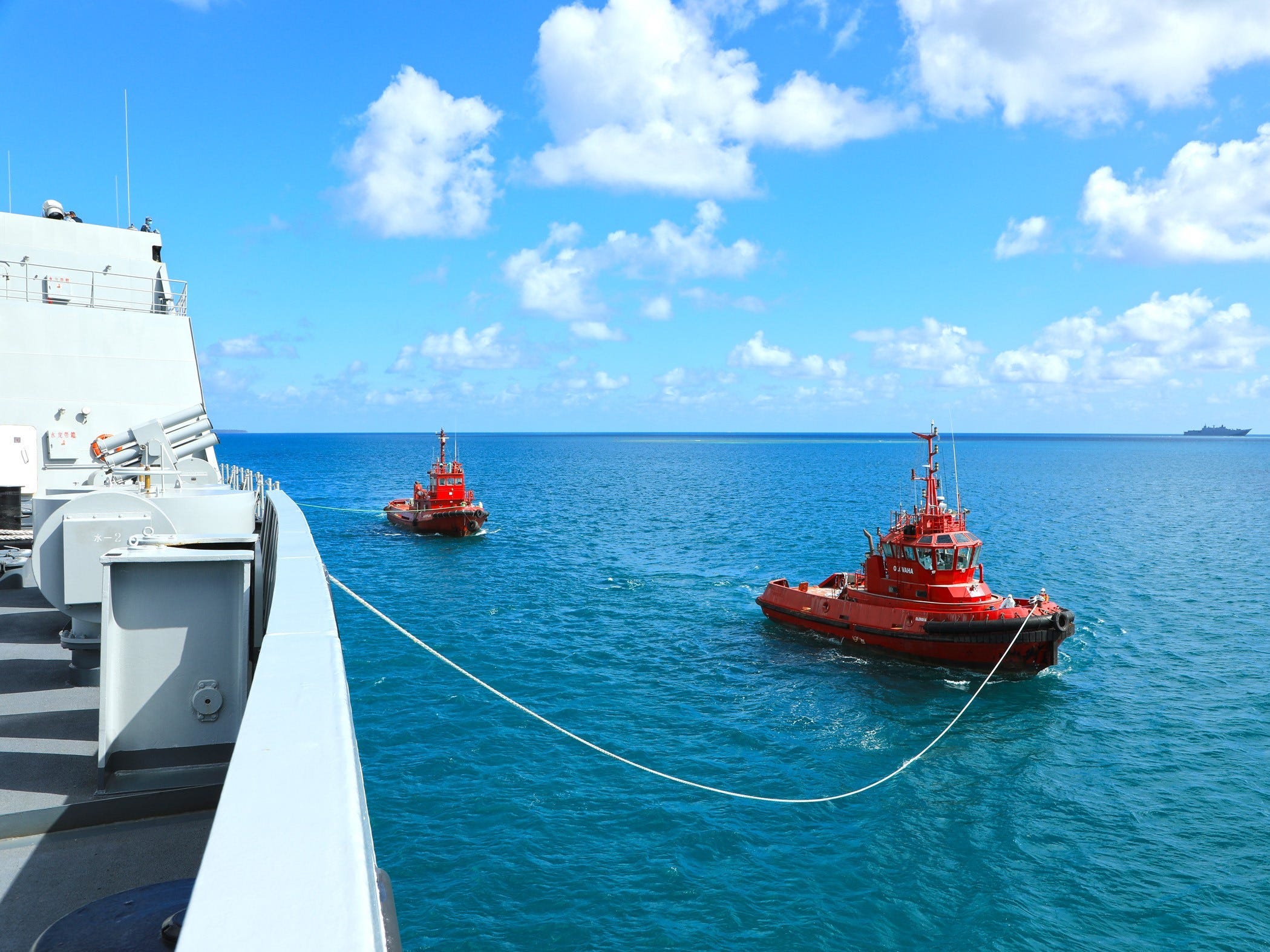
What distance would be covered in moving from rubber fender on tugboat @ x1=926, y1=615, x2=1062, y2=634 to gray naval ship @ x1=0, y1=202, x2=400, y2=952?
20.0 metres

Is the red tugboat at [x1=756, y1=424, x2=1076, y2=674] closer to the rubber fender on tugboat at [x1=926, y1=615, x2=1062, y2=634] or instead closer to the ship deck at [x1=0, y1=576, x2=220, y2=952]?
the rubber fender on tugboat at [x1=926, y1=615, x2=1062, y2=634]

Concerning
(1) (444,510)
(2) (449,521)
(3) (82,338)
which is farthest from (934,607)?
(1) (444,510)

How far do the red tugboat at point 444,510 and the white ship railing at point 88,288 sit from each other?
99.7 feet

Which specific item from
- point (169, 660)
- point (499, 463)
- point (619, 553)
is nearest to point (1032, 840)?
point (169, 660)

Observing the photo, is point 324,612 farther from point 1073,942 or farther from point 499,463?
point 499,463

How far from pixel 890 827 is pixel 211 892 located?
1649cm

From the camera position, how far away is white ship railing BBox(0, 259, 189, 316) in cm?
1869

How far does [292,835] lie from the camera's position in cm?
189

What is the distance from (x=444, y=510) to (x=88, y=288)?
32787mm

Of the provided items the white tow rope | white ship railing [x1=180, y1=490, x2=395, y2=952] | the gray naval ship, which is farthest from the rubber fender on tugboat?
white ship railing [x1=180, y1=490, x2=395, y2=952]

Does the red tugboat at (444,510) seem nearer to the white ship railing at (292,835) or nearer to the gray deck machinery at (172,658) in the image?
the gray deck machinery at (172,658)

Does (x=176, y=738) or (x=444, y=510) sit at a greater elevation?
(x=176, y=738)

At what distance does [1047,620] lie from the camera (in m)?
23.6

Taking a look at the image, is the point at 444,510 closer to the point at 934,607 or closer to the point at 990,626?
the point at 934,607
